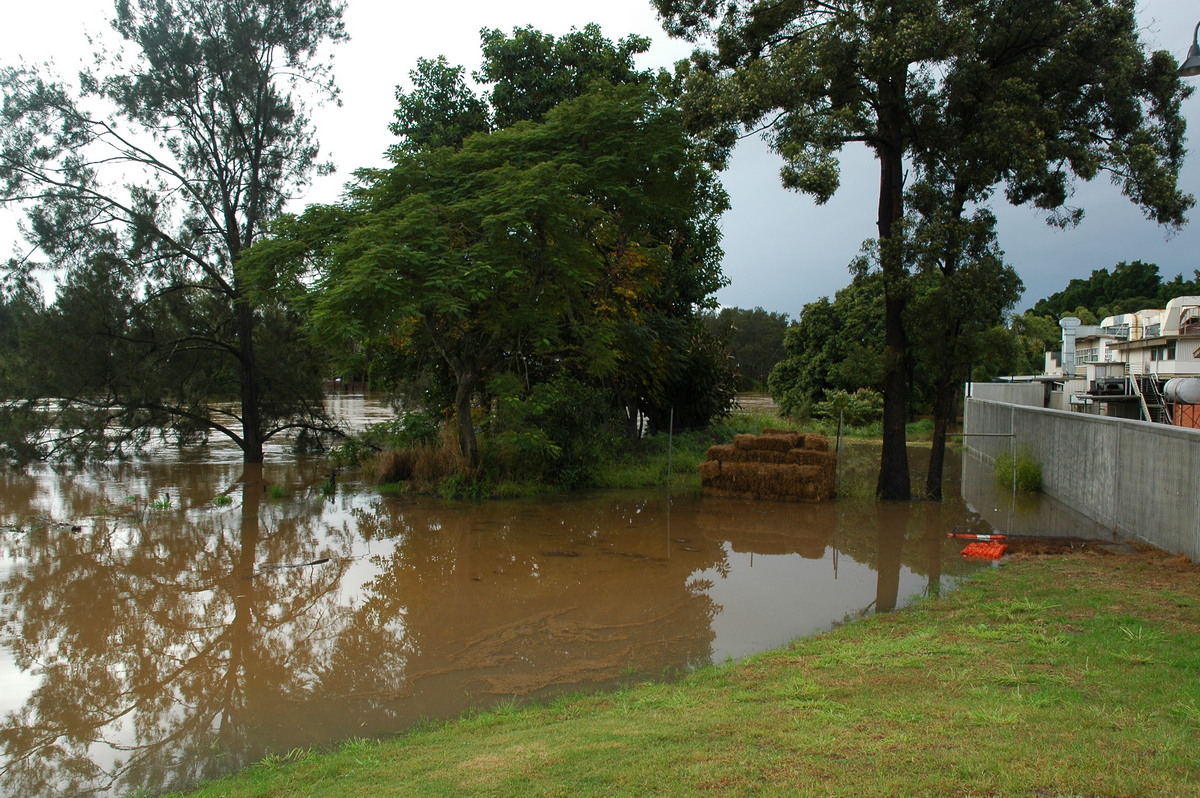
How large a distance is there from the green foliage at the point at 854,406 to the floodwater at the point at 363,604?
60.5 ft

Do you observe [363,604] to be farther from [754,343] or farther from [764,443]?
[754,343]

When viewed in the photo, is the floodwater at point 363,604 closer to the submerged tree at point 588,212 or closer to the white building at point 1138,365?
the submerged tree at point 588,212

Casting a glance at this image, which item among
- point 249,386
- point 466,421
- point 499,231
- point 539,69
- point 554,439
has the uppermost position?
point 539,69

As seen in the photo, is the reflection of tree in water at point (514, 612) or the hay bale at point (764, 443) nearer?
the reflection of tree in water at point (514, 612)

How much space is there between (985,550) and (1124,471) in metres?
2.90

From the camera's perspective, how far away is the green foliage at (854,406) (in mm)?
34375

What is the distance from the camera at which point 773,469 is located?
16.7m

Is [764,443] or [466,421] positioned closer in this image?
[764,443]

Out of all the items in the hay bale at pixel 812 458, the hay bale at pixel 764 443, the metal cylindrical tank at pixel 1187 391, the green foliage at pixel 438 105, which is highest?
the green foliage at pixel 438 105

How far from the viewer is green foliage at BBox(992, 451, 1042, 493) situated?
57.1ft

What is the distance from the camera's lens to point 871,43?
45.4ft

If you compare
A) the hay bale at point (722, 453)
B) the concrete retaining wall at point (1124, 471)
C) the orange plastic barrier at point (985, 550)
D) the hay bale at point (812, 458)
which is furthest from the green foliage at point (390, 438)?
the concrete retaining wall at point (1124, 471)

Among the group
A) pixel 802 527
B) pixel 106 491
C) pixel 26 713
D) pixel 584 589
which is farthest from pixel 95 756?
pixel 106 491

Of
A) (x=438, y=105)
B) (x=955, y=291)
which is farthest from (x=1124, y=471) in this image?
(x=438, y=105)
